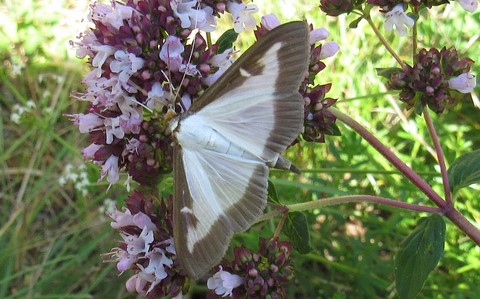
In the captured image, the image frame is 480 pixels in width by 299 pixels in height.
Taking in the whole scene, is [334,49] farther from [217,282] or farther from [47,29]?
[47,29]

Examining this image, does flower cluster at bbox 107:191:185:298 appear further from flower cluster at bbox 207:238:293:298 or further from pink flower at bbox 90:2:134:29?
pink flower at bbox 90:2:134:29

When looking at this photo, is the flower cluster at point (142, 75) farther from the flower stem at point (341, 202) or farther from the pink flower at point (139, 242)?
the flower stem at point (341, 202)

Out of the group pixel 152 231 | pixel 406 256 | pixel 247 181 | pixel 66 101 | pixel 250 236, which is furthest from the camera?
pixel 66 101

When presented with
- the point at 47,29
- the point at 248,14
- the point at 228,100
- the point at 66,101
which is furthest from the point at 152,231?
the point at 47,29

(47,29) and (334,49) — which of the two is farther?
(47,29)

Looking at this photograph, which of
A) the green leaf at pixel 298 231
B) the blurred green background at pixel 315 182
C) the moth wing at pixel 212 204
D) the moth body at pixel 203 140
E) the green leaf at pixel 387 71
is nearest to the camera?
the moth wing at pixel 212 204

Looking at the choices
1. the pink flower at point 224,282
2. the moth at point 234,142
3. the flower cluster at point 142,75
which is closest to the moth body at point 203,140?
the moth at point 234,142

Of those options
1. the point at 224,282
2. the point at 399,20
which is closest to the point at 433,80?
the point at 399,20
